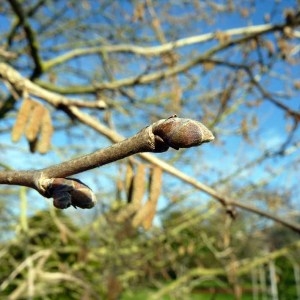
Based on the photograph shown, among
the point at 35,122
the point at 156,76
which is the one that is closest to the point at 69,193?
the point at 35,122

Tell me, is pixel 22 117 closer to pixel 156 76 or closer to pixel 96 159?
pixel 96 159

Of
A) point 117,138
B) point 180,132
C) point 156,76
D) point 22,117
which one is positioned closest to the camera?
point 180,132

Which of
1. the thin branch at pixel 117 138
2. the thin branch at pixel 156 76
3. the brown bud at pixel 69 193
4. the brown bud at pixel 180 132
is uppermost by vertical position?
the thin branch at pixel 156 76

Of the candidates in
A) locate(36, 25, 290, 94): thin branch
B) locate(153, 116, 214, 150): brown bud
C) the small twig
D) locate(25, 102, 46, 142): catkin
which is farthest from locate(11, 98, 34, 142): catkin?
locate(36, 25, 290, 94): thin branch

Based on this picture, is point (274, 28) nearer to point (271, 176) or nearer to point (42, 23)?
point (271, 176)

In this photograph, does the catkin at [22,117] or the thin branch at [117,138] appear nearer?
the thin branch at [117,138]

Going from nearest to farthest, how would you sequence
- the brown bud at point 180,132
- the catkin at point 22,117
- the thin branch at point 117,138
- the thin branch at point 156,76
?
the brown bud at point 180,132 < the thin branch at point 117,138 < the catkin at point 22,117 < the thin branch at point 156,76

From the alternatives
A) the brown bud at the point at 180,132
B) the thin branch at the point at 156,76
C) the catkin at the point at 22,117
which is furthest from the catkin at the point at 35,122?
the thin branch at the point at 156,76

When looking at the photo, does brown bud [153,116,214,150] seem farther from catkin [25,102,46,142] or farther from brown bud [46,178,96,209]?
catkin [25,102,46,142]

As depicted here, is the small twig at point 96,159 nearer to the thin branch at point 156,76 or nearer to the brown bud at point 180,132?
the brown bud at point 180,132

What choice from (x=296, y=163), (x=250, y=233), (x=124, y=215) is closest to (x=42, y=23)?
(x=124, y=215)
